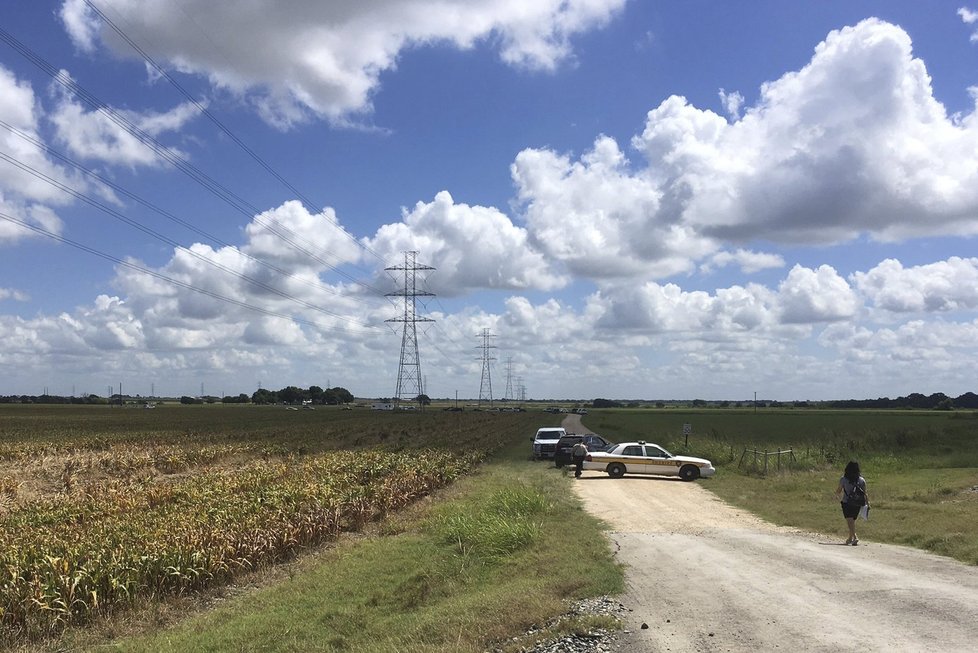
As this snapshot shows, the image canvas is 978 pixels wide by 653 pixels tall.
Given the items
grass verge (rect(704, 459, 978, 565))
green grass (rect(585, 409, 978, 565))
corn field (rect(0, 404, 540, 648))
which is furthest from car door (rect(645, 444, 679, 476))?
corn field (rect(0, 404, 540, 648))

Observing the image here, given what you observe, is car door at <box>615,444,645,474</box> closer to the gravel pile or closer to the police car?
the police car

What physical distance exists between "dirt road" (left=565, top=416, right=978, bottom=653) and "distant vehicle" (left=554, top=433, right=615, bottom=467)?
15.5 metres

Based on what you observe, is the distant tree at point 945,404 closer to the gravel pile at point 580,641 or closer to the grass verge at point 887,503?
the grass verge at point 887,503

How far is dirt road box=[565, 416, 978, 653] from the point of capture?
749 centimetres

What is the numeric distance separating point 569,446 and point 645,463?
4558 mm

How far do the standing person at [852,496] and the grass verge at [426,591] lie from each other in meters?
4.56

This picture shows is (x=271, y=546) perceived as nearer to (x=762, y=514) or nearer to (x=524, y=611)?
(x=524, y=611)

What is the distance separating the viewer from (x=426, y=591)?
11234 mm

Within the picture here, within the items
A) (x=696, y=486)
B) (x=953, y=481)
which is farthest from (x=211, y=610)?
(x=953, y=481)

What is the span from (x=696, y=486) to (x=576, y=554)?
47.7 ft

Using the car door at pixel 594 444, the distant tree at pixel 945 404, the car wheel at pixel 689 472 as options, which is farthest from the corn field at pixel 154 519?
the distant tree at pixel 945 404

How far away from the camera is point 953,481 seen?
24.0 m

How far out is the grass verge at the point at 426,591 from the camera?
9.06 metres

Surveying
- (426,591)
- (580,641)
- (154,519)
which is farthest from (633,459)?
(580,641)
